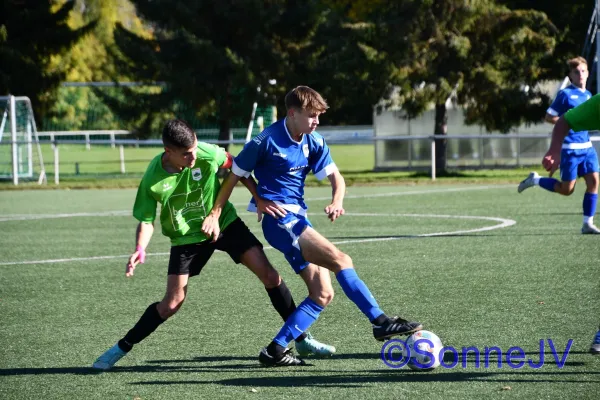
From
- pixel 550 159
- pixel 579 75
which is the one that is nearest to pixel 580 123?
pixel 550 159

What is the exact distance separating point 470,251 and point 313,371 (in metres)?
5.44

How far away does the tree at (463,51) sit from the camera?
25844mm

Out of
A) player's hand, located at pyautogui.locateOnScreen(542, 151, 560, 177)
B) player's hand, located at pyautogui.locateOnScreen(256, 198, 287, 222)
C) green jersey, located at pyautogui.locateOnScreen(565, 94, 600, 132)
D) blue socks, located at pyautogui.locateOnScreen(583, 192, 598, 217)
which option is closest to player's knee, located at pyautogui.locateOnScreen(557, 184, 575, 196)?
blue socks, located at pyautogui.locateOnScreen(583, 192, 598, 217)

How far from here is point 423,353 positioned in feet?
18.7

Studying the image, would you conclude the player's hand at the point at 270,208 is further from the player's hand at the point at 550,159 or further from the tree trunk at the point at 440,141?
the tree trunk at the point at 440,141

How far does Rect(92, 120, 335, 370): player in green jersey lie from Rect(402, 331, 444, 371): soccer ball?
0.61 meters

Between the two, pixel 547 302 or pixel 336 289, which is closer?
pixel 547 302

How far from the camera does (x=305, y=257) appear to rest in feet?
19.7

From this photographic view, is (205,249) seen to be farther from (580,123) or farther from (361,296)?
(580,123)

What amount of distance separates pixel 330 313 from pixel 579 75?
5524mm

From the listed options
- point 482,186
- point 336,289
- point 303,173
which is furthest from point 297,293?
point 482,186

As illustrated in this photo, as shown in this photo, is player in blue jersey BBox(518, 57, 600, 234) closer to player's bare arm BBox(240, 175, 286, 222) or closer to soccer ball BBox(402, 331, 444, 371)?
player's bare arm BBox(240, 175, 286, 222)

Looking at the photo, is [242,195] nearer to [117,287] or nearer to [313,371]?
[117,287]

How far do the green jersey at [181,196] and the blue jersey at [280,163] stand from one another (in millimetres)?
222
